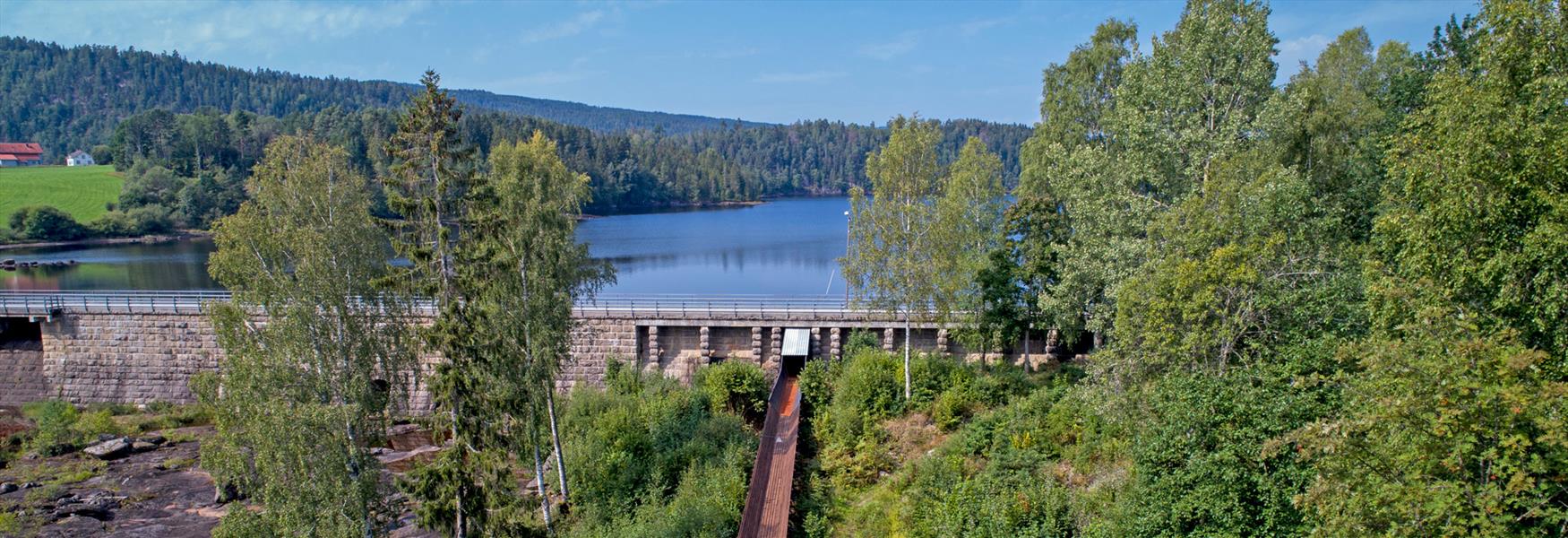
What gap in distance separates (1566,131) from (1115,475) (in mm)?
10477

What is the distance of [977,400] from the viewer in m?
28.0

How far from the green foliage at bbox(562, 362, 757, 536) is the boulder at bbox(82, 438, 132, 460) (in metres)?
19.0

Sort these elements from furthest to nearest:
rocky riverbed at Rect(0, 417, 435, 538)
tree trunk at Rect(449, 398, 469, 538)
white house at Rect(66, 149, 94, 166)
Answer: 1. white house at Rect(66, 149, 94, 166)
2. rocky riverbed at Rect(0, 417, 435, 538)
3. tree trunk at Rect(449, 398, 469, 538)

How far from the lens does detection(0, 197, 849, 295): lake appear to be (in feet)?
188

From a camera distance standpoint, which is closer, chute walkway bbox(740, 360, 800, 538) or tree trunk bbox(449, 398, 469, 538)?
tree trunk bbox(449, 398, 469, 538)

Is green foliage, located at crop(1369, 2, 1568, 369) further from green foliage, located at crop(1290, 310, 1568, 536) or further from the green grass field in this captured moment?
the green grass field

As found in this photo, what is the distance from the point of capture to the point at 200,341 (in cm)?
3697

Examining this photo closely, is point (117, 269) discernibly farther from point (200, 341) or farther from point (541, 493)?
point (541, 493)

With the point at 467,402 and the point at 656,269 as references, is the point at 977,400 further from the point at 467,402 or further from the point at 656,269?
the point at 656,269

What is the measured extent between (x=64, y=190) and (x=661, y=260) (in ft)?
305

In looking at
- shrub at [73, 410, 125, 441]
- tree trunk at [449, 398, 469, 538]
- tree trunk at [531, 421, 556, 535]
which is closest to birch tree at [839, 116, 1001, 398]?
tree trunk at [531, 421, 556, 535]

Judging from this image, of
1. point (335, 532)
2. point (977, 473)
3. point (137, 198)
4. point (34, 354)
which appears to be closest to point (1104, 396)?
point (977, 473)

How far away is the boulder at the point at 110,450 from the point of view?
→ 1249 inches

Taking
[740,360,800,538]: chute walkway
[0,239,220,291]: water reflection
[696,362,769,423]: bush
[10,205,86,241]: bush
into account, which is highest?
[10,205,86,241]: bush
